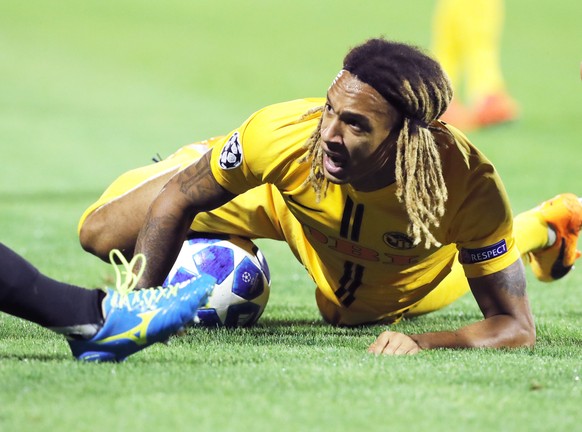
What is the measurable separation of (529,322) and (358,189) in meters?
0.96

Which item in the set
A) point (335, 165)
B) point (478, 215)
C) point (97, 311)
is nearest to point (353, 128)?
point (335, 165)

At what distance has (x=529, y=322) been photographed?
508cm

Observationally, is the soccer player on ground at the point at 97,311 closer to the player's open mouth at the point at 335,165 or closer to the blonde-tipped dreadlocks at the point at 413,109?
the player's open mouth at the point at 335,165

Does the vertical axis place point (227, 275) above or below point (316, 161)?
below

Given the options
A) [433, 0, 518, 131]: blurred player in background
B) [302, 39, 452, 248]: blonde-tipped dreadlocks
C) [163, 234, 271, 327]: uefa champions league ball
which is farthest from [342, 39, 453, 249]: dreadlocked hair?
[433, 0, 518, 131]: blurred player in background

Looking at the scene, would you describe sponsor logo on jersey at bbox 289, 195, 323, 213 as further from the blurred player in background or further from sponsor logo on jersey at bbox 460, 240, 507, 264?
the blurred player in background

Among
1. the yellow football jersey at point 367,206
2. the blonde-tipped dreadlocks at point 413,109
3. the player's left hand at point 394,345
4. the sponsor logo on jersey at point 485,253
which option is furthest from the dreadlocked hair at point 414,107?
the player's left hand at point 394,345

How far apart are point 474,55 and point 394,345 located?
43.9 ft

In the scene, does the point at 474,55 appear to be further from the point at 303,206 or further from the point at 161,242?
the point at 161,242

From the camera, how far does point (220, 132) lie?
16.7 m

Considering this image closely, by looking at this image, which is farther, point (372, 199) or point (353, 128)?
point (372, 199)

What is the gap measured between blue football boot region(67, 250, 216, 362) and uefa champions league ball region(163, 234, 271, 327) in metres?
1.40

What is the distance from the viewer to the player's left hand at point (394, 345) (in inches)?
186

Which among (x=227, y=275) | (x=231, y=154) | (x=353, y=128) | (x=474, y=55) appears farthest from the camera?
(x=474, y=55)
